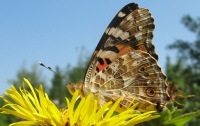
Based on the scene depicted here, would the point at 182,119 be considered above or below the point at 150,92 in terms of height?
below

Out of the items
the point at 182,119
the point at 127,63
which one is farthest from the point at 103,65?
the point at 182,119

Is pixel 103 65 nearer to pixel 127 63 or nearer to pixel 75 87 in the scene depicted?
pixel 127 63

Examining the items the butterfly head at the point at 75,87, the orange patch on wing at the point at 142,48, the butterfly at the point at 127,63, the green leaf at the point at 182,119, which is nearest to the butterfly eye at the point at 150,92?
the butterfly at the point at 127,63

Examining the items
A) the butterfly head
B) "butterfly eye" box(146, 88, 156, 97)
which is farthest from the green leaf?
the butterfly head

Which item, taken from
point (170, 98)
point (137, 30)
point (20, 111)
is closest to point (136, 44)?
point (137, 30)

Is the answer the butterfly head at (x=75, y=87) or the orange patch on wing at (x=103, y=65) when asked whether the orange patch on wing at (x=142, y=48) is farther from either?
the butterfly head at (x=75, y=87)

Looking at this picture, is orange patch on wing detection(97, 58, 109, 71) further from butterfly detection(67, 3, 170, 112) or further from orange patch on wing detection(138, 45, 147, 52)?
orange patch on wing detection(138, 45, 147, 52)

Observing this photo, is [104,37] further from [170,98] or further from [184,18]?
[184,18]

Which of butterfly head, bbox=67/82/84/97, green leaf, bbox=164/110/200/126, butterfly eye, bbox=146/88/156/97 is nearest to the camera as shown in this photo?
green leaf, bbox=164/110/200/126
